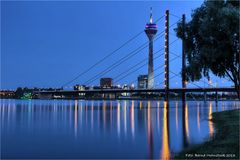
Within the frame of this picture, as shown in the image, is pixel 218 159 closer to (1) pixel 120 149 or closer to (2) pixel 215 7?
(1) pixel 120 149

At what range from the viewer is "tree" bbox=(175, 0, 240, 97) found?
85.8 ft

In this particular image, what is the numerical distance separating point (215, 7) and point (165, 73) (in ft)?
242

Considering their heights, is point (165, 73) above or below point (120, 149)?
above

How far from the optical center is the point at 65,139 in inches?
1053

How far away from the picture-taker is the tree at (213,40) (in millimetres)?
26141

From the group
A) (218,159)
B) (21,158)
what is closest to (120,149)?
(21,158)

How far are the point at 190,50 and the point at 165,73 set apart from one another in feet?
229

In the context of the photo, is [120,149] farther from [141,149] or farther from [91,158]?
[91,158]

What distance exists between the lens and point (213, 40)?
28.0m

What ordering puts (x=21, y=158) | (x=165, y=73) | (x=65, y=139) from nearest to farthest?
1. (x=21, y=158)
2. (x=65, y=139)
3. (x=165, y=73)

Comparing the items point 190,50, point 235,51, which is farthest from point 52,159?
point 190,50

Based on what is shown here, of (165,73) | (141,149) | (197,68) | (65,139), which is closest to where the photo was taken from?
(141,149)

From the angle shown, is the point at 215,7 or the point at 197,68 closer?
the point at 215,7

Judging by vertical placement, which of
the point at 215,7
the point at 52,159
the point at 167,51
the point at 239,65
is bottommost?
the point at 52,159
